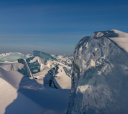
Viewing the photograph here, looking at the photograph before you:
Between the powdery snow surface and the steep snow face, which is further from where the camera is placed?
the powdery snow surface

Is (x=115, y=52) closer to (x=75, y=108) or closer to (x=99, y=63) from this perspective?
(x=99, y=63)

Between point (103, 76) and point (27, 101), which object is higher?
point (103, 76)

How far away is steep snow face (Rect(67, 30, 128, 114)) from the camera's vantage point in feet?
5.24

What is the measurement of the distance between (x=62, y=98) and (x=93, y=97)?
1.41m

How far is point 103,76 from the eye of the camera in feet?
5.63

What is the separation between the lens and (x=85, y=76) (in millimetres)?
1907

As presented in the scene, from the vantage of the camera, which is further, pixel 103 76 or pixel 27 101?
pixel 27 101

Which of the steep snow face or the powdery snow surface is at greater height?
the steep snow face

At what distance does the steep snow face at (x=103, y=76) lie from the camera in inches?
62.9

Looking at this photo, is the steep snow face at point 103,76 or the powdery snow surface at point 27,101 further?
the powdery snow surface at point 27,101

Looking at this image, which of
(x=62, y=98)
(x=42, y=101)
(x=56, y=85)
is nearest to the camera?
(x=42, y=101)

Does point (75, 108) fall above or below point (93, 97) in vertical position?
below

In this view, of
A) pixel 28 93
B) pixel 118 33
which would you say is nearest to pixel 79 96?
pixel 118 33

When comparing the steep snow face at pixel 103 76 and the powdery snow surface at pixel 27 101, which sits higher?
the steep snow face at pixel 103 76
